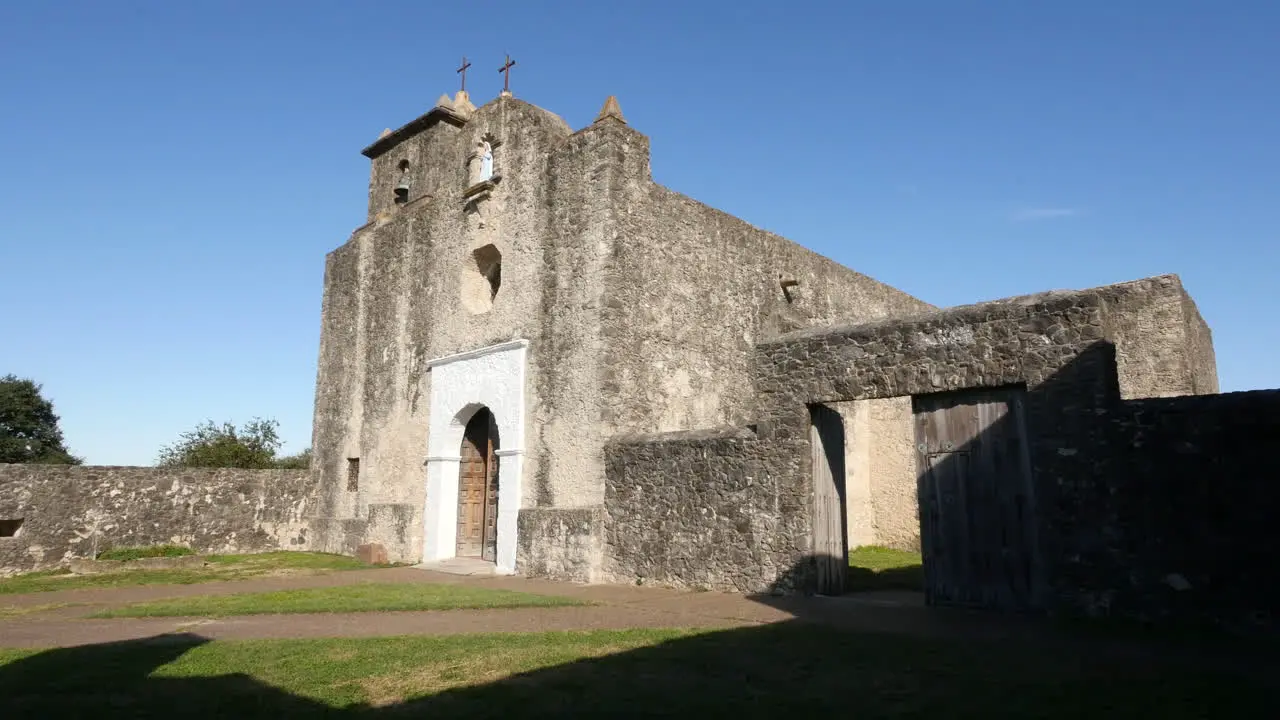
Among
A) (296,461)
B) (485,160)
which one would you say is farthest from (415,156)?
(296,461)

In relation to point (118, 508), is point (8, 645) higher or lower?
lower

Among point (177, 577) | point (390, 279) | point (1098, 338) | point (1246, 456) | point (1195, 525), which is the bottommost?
point (177, 577)

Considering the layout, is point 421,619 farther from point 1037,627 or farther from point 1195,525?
point 1195,525

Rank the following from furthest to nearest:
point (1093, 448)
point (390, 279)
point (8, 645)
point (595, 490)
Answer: point (390, 279) < point (595, 490) < point (1093, 448) < point (8, 645)

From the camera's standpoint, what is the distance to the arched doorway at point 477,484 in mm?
13133

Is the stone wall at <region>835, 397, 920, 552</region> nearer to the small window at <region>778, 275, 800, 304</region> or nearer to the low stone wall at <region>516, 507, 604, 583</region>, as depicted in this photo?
the small window at <region>778, 275, 800, 304</region>

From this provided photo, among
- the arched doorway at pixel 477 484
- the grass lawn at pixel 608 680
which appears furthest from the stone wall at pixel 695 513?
the arched doorway at pixel 477 484

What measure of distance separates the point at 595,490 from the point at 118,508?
8349 mm

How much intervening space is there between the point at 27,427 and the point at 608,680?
3858 centimetres

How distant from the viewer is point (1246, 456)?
638cm

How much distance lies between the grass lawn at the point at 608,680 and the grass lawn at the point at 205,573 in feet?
18.7

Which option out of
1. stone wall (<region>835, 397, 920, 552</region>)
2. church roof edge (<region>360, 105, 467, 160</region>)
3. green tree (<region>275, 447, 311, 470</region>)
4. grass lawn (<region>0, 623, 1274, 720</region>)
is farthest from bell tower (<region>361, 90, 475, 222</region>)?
green tree (<region>275, 447, 311, 470</region>)

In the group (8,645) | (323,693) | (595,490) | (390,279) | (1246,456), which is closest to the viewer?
(323,693)

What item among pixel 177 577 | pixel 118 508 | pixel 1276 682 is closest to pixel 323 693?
pixel 1276 682
